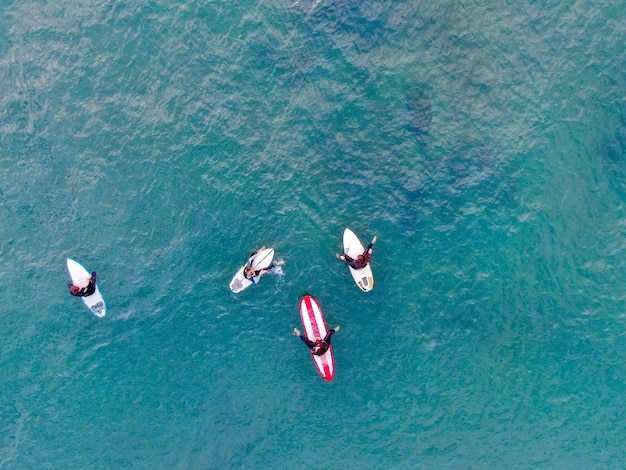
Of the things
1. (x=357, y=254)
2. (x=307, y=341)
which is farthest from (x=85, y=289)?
(x=357, y=254)

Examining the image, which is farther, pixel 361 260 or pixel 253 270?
pixel 253 270

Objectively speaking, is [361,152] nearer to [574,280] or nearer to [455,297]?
[455,297]

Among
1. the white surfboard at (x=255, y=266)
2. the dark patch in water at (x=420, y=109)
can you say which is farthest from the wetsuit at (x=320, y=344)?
the dark patch in water at (x=420, y=109)

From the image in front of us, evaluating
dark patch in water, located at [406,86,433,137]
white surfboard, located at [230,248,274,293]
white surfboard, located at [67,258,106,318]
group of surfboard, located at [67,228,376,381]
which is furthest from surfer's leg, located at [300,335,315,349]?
dark patch in water, located at [406,86,433,137]

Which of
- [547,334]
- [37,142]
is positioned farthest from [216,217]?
[547,334]

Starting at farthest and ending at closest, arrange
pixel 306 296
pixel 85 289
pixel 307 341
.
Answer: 1. pixel 306 296
2. pixel 85 289
3. pixel 307 341

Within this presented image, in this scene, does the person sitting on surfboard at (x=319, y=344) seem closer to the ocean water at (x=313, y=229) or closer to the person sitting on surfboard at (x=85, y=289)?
the ocean water at (x=313, y=229)

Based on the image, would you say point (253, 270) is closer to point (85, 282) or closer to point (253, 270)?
point (253, 270)

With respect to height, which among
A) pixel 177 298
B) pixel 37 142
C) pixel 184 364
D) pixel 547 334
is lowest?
pixel 547 334
